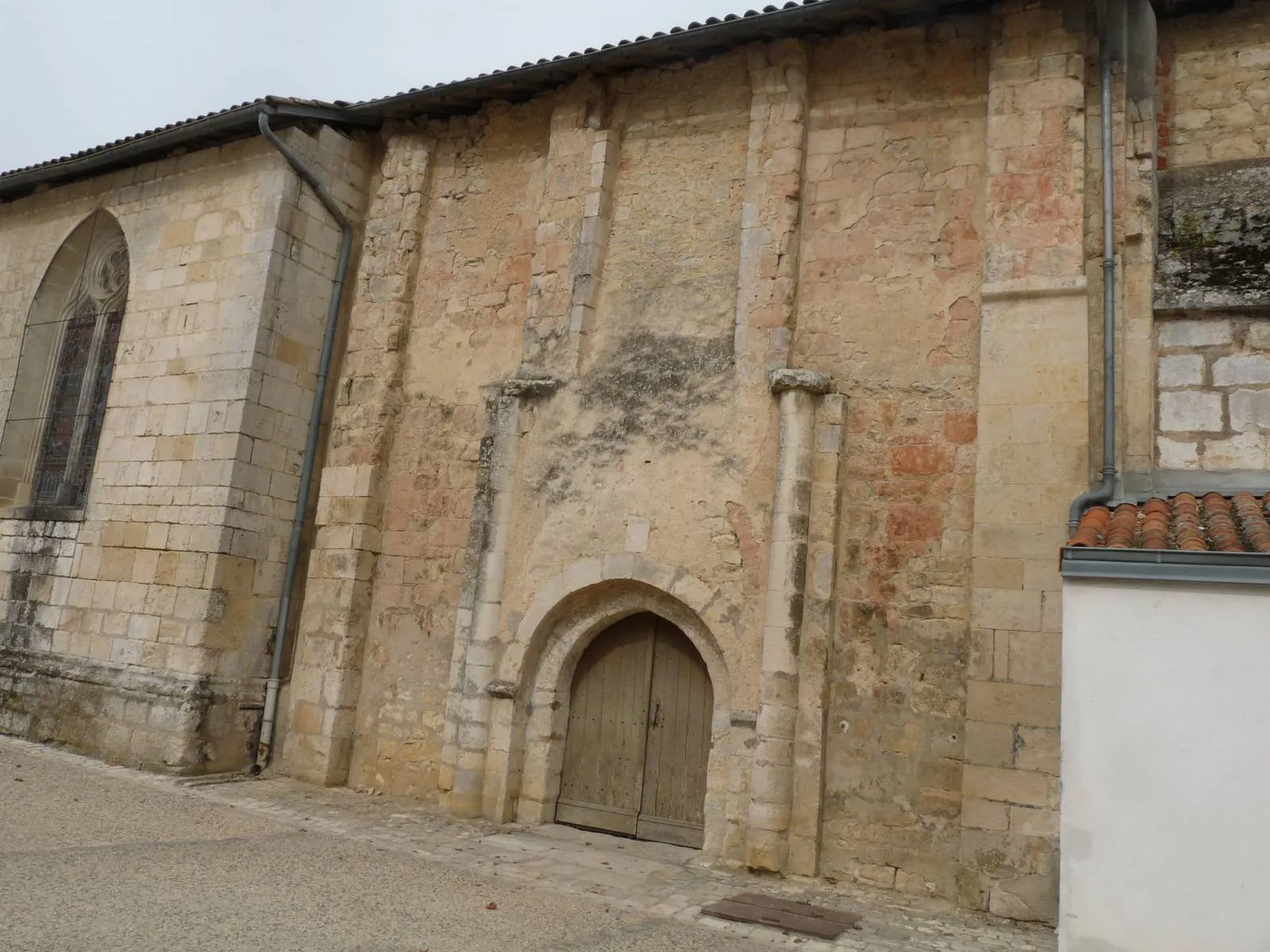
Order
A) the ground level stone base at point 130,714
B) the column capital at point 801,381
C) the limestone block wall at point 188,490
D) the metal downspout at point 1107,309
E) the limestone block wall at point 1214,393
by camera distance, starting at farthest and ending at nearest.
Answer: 1. the limestone block wall at point 188,490
2. the ground level stone base at point 130,714
3. the column capital at point 801,381
4. the limestone block wall at point 1214,393
5. the metal downspout at point 1107,309

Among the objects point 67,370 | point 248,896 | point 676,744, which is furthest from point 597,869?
point 67,370

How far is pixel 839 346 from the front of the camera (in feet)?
20.9

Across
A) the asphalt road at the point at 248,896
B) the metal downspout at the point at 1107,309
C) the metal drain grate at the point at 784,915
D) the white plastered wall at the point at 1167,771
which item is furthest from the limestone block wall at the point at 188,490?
the white plastered wall at the point at 1167,771

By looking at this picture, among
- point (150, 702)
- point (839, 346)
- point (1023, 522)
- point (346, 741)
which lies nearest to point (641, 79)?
point (839, 346)

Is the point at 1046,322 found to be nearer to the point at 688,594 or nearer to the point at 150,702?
the point at 688,594

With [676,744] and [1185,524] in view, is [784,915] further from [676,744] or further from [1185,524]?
[1185,524]

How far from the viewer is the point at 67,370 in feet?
32.5

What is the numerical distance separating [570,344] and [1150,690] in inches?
185

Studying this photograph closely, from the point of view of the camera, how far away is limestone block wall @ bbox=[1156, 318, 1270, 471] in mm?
5359

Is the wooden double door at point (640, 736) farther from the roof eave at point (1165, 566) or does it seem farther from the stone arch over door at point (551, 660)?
the roof eave at point (1165, 566)

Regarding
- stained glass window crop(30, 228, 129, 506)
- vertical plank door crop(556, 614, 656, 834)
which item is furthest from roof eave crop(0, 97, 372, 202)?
vertical plank door crop(556, 614, 656, 834)

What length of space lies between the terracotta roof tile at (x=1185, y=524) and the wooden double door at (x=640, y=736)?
2.92 m

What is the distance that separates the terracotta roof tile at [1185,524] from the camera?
383 cm

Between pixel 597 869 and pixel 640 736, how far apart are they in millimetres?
1182
